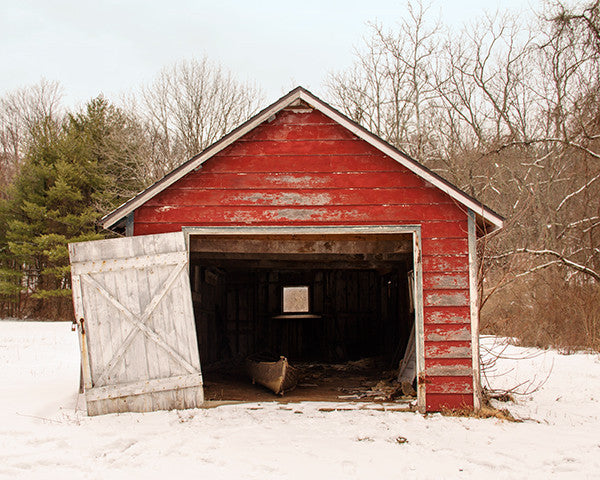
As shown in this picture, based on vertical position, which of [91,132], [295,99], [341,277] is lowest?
[341,277]

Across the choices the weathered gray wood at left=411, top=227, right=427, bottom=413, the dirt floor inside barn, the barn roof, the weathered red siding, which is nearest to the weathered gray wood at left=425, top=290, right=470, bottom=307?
the weathered red siding

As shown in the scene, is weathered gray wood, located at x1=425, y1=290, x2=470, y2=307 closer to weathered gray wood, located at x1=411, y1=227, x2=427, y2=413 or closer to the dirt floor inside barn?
weathered gray wood, located at x1=411, y1=227, x2=427, y2=413

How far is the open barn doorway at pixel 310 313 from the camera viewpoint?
915 centimetres

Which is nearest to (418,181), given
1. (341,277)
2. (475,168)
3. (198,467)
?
(198,467)

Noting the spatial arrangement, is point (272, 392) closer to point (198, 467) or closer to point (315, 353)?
point (198, 467)

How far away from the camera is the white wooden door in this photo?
7238mm

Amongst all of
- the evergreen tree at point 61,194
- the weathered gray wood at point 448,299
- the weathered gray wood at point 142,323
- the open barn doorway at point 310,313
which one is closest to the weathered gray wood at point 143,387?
the weathered gray wood at point 142,323

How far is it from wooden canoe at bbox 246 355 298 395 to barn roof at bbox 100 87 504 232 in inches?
162

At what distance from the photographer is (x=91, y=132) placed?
26.2 meters

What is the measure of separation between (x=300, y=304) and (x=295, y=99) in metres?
23.2

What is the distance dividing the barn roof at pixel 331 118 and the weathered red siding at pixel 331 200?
0.45 feet

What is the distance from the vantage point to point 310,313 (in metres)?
16.2

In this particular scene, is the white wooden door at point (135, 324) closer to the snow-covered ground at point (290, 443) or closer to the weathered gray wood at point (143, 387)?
the weathered gray wood at point (143, 387)

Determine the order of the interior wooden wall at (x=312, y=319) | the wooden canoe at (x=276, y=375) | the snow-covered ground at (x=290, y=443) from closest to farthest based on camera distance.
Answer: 1. the snow-covered ground at (x=290, y=443)
2. the wooden canoe at (x=276, y=375)
3. the interior wooden wall at (x=312, y=319)
